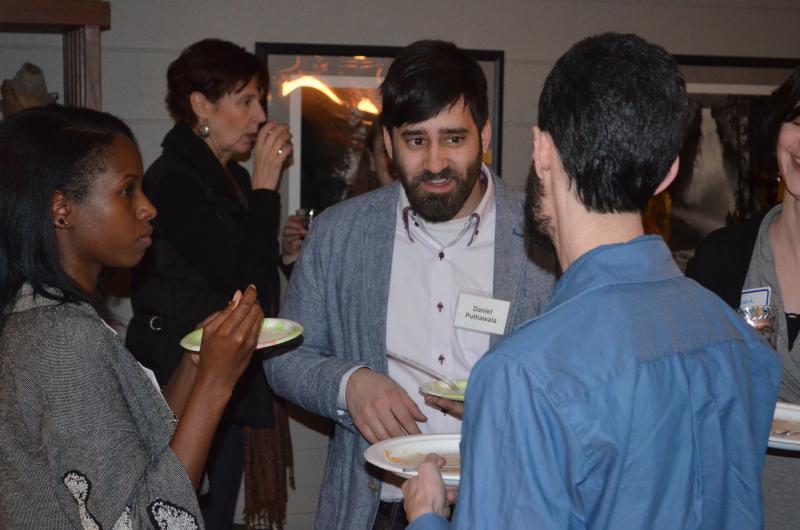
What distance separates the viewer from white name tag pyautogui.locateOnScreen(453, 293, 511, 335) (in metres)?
2.06

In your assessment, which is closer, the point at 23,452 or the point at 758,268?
the point at 23,452

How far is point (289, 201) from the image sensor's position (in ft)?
12.1

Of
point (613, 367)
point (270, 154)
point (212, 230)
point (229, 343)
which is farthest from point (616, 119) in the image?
point (270, 154)

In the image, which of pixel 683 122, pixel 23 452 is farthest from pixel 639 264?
pixel 23 452

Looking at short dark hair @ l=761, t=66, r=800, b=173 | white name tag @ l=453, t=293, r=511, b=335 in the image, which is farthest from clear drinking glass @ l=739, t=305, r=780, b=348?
white name tag @ l=453, t=293, r=511, b=335

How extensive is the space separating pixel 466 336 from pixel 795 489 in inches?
30.6

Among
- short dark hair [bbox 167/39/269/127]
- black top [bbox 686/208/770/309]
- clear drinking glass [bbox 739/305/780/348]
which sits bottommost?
clear drinking glass [bbox 739/305/780/348]

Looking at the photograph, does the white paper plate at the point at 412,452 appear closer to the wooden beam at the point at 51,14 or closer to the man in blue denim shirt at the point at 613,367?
the man in blue denim shirt at the point at 613,367

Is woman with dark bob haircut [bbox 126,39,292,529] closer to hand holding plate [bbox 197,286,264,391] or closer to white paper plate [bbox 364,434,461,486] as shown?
hand holding plate [bbox 197,286,264,391]

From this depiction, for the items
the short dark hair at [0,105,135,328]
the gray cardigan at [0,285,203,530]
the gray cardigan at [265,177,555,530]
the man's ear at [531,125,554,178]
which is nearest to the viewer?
the man's ear at [531,125,554,178]

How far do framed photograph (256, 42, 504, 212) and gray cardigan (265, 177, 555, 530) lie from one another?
146 centimetres

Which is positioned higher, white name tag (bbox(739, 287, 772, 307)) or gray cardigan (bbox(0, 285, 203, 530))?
white name tag (bbox(739, 287, 772, 307))

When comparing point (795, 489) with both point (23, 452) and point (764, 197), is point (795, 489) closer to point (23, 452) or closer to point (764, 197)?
point (23, 452)

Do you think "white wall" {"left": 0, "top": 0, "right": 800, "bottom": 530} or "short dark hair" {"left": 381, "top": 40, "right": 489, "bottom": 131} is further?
"white wall" {"left": 0, "top": 0, "right": 800, "bottom": 530}
